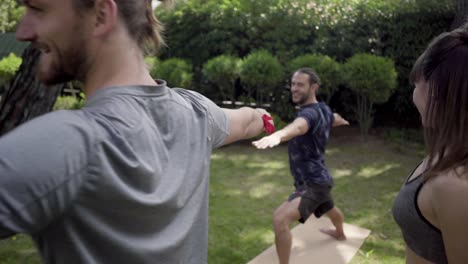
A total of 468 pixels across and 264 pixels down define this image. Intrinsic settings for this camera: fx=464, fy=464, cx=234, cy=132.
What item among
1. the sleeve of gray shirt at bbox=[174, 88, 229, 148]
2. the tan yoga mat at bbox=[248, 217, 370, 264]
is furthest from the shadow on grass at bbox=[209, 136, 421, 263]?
the sleeve of gray shirt at bbox=[174, 88, 229, 148]

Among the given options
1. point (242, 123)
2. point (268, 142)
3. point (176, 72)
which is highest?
point (242, 123)

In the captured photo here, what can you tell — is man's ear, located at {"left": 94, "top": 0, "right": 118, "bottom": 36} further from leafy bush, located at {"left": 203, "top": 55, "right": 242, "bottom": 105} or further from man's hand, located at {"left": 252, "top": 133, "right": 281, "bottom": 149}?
leafy bush, located at {"left": 203, "top": 55, "right": 242, "bottom": 105}

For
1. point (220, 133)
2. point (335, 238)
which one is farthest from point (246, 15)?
point (220, 133)

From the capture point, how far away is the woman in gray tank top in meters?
1.65

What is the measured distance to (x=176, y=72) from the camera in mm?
10461

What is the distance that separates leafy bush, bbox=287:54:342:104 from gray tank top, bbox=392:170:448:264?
7.75m

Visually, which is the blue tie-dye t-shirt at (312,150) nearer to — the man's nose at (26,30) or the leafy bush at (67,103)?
the man's nose at (26,30)

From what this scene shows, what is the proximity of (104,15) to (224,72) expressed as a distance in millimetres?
8937

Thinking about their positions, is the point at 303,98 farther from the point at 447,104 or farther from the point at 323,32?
the point at 323,32

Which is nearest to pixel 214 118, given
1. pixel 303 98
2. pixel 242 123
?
pixel 242 123

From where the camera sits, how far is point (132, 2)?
1267mm

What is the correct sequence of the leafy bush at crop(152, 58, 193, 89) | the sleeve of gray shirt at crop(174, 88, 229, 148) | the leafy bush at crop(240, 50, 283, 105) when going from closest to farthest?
the sleeve of gray shirt at crop(174, 88, 229, 148) → the leafy bush at crop(240, 50, 283, 105) → the leafy bush at crop(152, 58, 193, 89)

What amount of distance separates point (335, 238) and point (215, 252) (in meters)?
1.38

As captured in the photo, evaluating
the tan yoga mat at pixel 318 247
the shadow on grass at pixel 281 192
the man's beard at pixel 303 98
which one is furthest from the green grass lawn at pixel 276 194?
the man's beard at pixel 303 98
